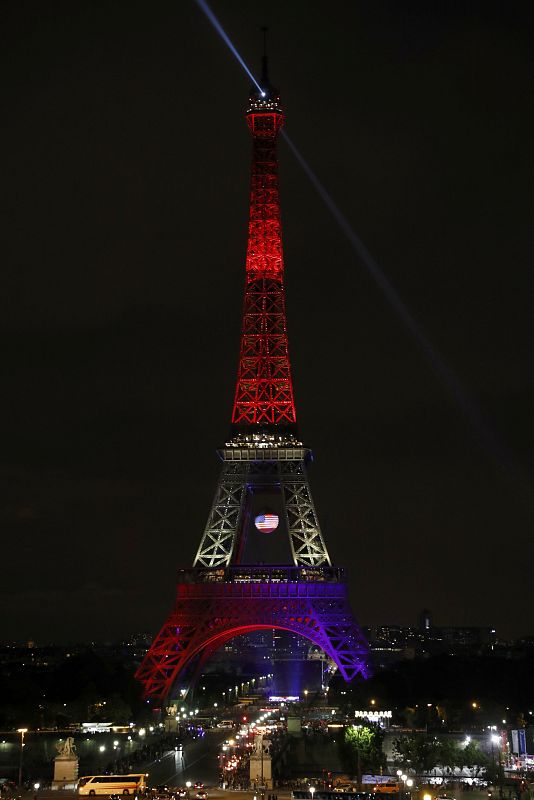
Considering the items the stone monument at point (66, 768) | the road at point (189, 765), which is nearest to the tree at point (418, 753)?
the road at point (189, 765)

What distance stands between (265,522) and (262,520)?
0.32 metres

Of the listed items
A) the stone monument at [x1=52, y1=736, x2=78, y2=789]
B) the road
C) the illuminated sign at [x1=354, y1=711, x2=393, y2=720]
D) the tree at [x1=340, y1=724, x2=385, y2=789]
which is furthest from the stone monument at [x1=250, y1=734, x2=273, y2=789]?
the illuminated sign at [x1=354, y1=711, x2=393, y2=720]

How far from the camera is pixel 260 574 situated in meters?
92.8

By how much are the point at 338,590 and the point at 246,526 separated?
11813 millimetres

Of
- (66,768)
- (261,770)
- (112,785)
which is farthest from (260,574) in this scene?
(112,785)

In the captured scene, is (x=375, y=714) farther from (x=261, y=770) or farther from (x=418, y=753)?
(x=261, y=770)

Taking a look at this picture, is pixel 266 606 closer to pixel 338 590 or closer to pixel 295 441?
pixel 338 590

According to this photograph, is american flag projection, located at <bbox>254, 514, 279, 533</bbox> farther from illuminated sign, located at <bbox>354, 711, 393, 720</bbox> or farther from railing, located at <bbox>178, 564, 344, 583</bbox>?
illuminated sign, located at <bbox>354, 711, 393, 720</bbox>

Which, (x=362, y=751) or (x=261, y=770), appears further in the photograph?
(x=362, y=751)

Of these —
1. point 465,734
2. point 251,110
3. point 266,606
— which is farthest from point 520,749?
point 251,110

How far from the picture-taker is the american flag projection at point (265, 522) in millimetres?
102812

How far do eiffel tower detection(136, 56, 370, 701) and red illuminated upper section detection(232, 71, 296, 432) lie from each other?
0.27 ft

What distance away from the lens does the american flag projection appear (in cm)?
10281

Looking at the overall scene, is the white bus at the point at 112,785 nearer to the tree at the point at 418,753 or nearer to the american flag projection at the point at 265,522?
the tree at the point at 418,753
